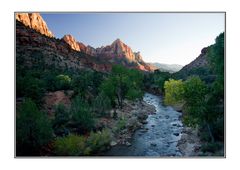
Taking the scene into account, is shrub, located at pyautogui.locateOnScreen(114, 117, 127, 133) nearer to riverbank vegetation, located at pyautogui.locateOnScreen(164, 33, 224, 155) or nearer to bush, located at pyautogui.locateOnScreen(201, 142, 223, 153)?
riverbank vegetation, located at pyautogui.locateOnScreen(164, 33, 224, 155)

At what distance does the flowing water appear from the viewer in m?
7.32

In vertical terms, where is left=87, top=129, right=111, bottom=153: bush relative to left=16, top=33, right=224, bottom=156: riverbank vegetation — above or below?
below

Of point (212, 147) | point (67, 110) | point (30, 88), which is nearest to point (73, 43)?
point (30, 88)

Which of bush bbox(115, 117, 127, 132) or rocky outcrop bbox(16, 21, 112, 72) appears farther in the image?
bush bbox(115, 117, 127, 132)

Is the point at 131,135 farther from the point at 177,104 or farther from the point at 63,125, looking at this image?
the point at 63,125

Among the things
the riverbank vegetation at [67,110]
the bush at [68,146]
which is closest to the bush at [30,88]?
the riverbank vegetation at [67,110]

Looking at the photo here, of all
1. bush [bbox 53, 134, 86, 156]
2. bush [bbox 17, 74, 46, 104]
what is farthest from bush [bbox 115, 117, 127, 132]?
bush [bbox 17, 74, 46, 104]

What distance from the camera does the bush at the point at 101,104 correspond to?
877 cm

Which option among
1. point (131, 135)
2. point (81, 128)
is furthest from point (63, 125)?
point (131, 135)

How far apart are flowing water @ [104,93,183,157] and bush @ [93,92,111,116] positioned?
3.83ft

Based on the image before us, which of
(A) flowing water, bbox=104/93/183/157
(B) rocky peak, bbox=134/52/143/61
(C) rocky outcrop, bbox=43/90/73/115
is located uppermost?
(B) rocky peak, bbox=134/52/143/61
